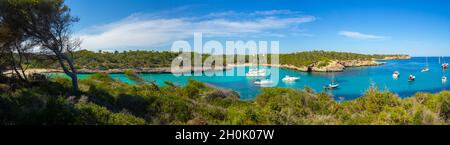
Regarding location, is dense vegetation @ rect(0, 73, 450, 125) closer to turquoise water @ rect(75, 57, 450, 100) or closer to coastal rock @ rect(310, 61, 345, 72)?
turquoise water @ rect(75, 57, 450, 100)

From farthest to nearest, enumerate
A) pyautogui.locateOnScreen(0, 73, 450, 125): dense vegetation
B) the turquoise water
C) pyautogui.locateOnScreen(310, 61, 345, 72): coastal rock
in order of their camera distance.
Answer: pyautogui.locateOnScreen(310, 61, 345, 72): coastal rock < the turquoise water < pyautogui.locateOnScreen(0, 73, 450, 125): dense vegetation

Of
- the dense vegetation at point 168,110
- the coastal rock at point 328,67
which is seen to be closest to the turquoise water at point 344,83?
the coastal rock at point 328,67

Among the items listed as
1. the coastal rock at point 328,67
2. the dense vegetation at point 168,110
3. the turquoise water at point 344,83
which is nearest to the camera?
the dense vegetation at point 168,110

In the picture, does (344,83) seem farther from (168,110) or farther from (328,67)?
(168,110)

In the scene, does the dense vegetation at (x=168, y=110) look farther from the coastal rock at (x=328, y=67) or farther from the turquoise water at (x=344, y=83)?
the coastal rock at (x=328, y=67)

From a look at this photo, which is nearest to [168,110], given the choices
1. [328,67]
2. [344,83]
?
[344,83]

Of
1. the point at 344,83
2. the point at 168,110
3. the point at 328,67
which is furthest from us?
the point at 328,67

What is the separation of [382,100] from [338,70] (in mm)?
76822

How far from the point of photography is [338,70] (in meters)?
82.9

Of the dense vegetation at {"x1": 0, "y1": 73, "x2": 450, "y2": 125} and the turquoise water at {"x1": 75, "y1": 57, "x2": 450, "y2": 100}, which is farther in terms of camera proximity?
the turquoise water at {"x1": 75, "y1": 57, "x2": 450, "y2": 100}

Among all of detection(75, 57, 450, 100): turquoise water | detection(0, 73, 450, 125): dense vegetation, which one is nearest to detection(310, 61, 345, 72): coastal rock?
detection(75, 57, 450, 100): turquoise water

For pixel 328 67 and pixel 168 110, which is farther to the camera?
pixel 328 67

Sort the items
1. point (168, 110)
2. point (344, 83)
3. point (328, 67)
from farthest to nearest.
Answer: point (328, 67) → point (344, 83) → point (168, 110)
